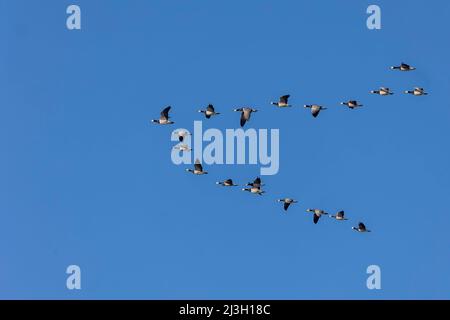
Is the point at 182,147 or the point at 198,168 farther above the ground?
the point at 182,147

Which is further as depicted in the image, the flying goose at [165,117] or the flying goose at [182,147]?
the flying goose at [182,147]

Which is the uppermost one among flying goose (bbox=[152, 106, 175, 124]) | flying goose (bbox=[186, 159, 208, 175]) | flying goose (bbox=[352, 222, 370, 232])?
flying goose (bbox=[152, 106, 175, 124])

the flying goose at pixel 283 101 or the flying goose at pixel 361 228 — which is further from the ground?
the flying goose at pixel 283 101

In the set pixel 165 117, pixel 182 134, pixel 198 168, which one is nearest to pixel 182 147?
pixel 182 134

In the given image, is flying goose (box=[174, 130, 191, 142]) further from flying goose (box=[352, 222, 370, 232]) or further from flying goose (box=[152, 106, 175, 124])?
flying goose (box=[352, 222, 370, 232])

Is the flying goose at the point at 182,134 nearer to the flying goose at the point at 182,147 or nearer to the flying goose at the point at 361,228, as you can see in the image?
the flying goose at the point at 182,147

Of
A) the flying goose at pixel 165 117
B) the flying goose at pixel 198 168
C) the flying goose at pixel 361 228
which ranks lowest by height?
the flying goose at pixel 361 228

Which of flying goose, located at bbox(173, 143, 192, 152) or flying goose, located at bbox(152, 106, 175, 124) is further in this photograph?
flying goose, located at bbox(173, 143, 192, 152)

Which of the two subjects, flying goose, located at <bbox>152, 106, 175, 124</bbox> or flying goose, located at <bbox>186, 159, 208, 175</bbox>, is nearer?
flying goose, located at <bbox>152, 106, 175, 124</bbox>

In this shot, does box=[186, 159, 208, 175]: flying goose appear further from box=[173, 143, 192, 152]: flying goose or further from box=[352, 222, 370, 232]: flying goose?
box=[352, 222, 370, 232]: flying goose

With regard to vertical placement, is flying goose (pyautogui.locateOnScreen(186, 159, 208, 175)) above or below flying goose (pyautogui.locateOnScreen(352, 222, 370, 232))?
above

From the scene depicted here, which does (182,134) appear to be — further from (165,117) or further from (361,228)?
(361,228)
